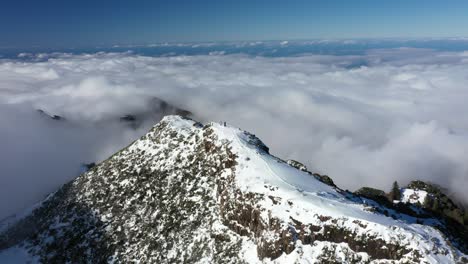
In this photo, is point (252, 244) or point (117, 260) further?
point (117, 260)

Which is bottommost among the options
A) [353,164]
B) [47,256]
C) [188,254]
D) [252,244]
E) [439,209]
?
[353,164]

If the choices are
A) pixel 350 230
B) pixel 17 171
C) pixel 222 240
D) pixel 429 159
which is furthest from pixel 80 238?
pixel 429 159

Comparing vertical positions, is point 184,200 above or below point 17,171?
above

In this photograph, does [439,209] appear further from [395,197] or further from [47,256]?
[47,256]

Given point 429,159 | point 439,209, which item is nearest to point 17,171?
point 439,209

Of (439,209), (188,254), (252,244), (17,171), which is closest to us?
(252,244)

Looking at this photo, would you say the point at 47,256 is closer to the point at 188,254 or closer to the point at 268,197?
the point at 188,254

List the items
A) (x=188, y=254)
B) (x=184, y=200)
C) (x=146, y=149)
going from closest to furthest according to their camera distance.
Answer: (x=188, y=254) < (x=184, y=200) < (x=146, y=149)
